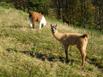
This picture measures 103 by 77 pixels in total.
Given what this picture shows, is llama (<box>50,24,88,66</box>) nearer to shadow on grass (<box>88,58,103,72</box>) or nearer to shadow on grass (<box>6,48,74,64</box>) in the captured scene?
shadow on grass (<box>6,48,74,64</box>)

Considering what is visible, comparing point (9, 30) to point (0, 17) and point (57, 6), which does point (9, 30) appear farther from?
point (57, 6)

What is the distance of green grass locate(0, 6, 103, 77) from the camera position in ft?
48.6

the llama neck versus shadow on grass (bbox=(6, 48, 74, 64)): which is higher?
the llama neck

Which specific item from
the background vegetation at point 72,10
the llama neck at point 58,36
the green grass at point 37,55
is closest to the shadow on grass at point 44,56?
the green grass at point 37,55

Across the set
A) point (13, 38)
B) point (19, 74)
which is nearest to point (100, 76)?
point (19, 74)

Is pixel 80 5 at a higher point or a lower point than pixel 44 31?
lower

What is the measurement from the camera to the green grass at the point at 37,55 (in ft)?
48.6

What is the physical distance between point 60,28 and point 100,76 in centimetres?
936

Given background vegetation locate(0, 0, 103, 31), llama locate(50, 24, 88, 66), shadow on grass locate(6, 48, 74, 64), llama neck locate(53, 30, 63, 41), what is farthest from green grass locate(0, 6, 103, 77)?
background vegetation locate(0, 0, 103, 31)

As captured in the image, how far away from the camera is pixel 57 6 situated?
2817 inches

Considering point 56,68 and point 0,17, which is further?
point 0,17

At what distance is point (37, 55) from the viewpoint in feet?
57.4

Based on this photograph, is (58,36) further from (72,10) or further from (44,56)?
(72,10)

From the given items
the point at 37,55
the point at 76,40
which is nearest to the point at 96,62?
the point at 76,40
